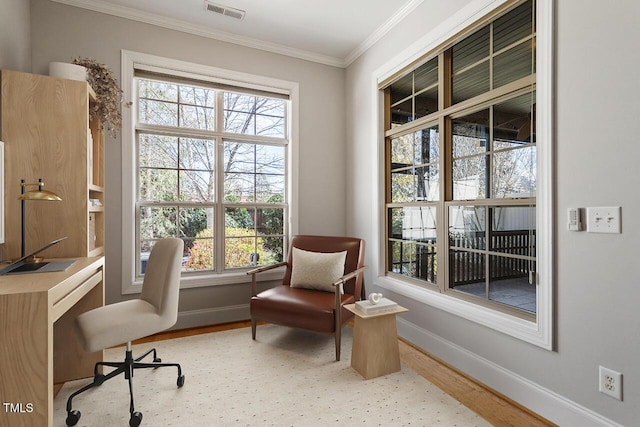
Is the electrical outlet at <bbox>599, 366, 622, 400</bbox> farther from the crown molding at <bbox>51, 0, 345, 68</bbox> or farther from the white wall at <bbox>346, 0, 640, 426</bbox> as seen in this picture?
the crown molding at <bbox>51, 0, 345, 68</bbox>

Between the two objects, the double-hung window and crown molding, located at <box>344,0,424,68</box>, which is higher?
crown molding, located at <box>344,0,424,68</box>

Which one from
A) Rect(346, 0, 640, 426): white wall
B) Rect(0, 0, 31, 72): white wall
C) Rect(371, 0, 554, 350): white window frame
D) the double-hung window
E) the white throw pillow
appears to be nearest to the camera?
Rect(346, 0, 640, 426): white wall

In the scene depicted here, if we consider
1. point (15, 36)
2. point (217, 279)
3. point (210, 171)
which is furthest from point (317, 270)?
point (15, 36)

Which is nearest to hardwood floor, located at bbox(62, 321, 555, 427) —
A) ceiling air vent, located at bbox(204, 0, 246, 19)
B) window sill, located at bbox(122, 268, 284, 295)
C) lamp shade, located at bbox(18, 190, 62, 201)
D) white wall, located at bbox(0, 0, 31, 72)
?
window sill, located at bbox(122, 268, 284, 295)

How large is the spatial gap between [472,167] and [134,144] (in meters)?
2.94

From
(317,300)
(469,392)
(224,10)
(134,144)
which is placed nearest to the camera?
(469,392)

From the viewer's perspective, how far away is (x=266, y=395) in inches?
77.7

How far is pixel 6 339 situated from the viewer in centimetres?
121

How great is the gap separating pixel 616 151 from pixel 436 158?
4.08 ft

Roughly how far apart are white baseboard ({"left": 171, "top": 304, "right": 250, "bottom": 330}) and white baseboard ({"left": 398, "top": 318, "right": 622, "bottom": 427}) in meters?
1.77

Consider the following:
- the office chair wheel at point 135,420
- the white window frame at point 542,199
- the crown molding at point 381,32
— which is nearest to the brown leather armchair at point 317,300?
the white window frame at point 542,199

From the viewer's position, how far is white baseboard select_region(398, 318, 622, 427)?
1.59 m

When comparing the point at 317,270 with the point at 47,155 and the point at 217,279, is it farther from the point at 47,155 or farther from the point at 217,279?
the point at 47,155

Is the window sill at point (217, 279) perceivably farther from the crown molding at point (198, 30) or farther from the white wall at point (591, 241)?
the crown molding at point (198, 30)
